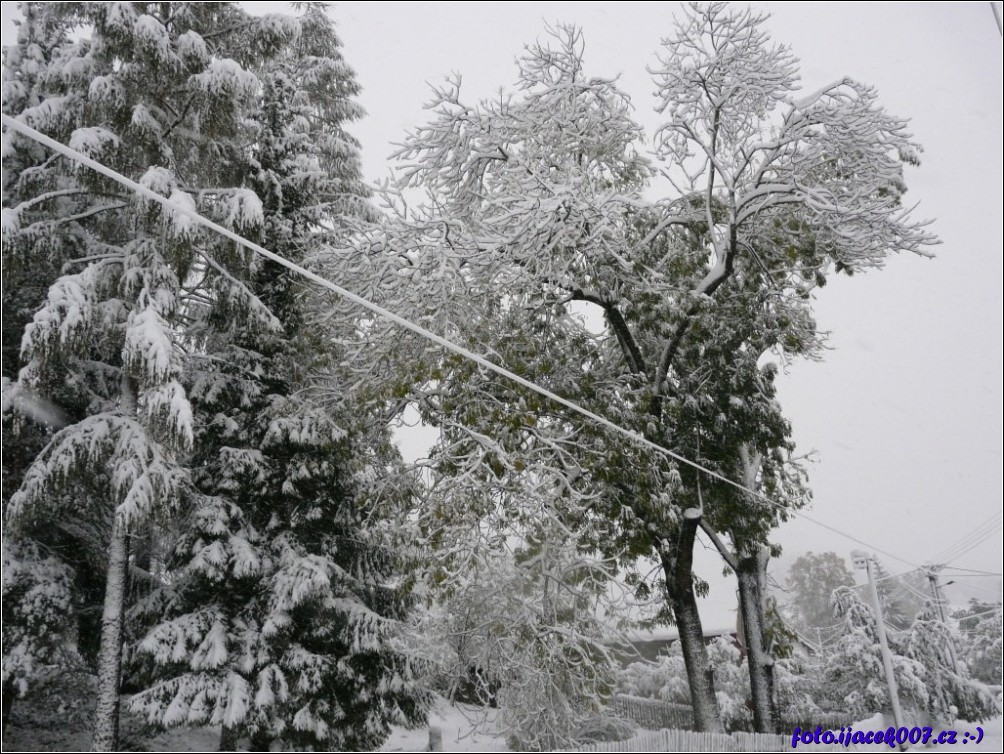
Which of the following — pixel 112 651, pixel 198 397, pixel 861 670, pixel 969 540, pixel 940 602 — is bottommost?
pixel 861 670

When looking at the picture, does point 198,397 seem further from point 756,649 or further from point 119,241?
point 756,649

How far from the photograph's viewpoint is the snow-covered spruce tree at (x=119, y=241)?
746cm

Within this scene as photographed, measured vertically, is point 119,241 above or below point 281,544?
above

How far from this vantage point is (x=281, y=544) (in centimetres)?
950

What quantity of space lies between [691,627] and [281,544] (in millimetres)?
6074

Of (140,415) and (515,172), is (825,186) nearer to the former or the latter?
(515,172)

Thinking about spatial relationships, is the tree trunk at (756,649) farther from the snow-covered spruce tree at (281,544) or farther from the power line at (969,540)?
the power line at (969,540)

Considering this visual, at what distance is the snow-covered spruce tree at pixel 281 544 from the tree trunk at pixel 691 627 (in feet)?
12.7

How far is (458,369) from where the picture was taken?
8.39 metres

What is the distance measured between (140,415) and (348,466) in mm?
2990

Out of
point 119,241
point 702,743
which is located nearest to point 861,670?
point 702,743

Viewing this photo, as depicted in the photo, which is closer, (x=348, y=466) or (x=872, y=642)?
(x=348, y=466)

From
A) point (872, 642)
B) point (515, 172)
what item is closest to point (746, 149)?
point (515, 172)

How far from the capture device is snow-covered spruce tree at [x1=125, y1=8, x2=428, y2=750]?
8.44m
